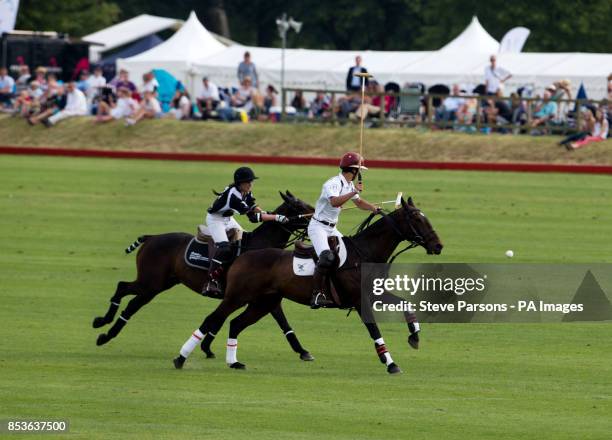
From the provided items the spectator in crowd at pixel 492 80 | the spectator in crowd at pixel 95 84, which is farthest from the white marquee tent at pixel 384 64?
the spectator in crowd at pixel 95 84

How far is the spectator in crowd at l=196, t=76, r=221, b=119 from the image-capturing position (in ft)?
135

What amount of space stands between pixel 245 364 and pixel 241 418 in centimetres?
272

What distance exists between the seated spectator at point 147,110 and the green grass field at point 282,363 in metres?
14.6

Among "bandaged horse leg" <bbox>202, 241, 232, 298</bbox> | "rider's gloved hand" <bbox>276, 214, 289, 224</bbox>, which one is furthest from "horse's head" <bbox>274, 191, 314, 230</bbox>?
"bandaged horse leg" <bbox>202, 241, 232, 298</bbox>

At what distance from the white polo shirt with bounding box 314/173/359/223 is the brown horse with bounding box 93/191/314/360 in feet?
3.07

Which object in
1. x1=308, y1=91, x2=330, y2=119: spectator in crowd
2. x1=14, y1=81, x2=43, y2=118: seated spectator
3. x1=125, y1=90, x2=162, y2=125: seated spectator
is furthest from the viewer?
x1=14, y1=81, x2=43, y2=118: seated spectator

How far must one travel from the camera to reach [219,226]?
1428cm

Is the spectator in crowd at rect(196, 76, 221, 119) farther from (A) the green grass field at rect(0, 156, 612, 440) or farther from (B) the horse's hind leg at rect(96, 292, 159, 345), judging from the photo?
(B) the horse's hind leg at rect(96, 292, 159, 345)

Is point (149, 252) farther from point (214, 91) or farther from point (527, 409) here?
point (214, 91)

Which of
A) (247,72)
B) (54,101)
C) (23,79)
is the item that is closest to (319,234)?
(247,72)

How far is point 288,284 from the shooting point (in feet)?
44.0

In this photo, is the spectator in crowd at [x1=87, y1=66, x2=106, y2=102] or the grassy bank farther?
the spectator in crowd at [x1=87, y1=66, x2=106, y2=102]

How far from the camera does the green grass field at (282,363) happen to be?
1088 cm

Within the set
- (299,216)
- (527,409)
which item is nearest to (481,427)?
(527,409)
